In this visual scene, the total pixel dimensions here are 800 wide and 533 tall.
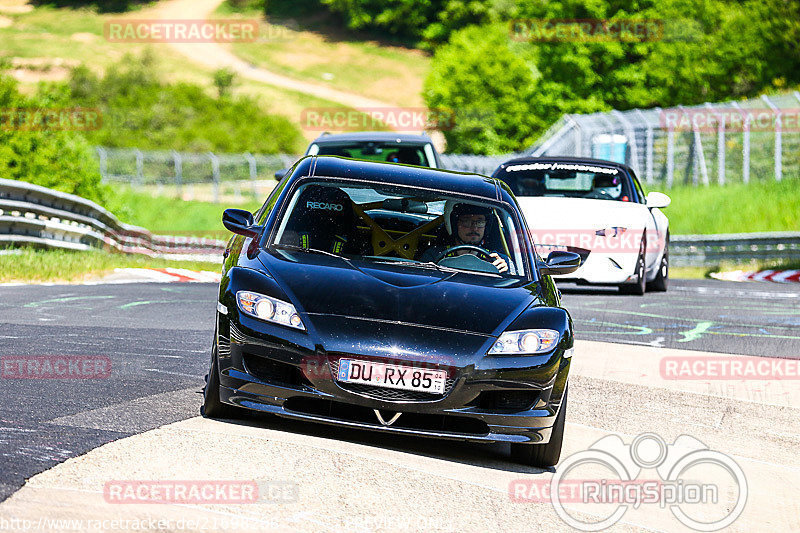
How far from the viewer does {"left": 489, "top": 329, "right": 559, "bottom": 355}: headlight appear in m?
6.44

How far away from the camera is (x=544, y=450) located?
664cm

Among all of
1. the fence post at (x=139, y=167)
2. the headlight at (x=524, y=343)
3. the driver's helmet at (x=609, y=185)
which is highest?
the headlight at (x=524, y=343)

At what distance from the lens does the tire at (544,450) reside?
6.64 m

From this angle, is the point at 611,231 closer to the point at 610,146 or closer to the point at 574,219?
the point at 574,219

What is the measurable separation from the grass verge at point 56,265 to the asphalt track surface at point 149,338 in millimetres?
1227

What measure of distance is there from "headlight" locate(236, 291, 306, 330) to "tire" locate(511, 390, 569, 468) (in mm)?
1288

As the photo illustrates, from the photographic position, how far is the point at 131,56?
104 m

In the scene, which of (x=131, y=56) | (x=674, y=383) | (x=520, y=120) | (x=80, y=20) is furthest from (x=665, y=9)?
→ (x=80, y=20)

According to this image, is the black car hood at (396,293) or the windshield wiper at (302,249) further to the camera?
the windshield wiper at (302,249)

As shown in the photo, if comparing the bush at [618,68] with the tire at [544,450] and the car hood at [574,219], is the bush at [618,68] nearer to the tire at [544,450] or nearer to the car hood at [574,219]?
the car hood at [574,219]

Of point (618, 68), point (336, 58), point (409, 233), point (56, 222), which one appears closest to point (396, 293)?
point (409, 233)

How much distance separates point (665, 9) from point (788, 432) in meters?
60.6

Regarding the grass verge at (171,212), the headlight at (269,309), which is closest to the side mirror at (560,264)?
the headlight at (269,309)

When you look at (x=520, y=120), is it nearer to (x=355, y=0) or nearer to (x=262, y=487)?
(x=355, y=0)
